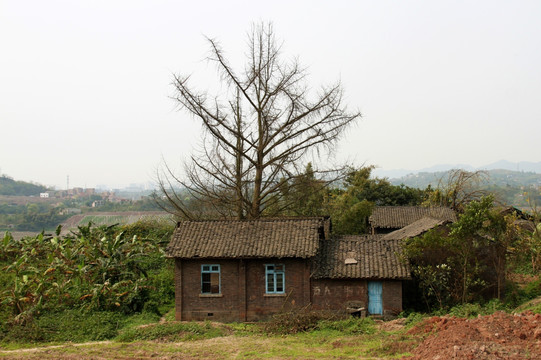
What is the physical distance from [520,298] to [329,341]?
336 inches

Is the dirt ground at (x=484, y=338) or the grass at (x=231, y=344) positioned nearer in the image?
the dirt ground at (x=484, y=338)

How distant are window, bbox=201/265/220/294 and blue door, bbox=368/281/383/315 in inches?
225

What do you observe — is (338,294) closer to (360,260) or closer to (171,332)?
(360,260)

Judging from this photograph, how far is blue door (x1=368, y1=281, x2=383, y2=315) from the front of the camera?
60.8 feet

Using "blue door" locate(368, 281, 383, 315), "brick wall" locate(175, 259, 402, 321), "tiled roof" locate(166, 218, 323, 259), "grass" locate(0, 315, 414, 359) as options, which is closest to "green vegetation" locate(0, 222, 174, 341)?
"grass" locate(0, 315, 414, 359)

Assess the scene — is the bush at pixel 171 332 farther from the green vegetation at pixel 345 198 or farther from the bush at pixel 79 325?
the green vegetation at pixel 345 198

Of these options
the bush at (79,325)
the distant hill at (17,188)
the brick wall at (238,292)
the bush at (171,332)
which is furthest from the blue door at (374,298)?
the distant hill at (17,188)

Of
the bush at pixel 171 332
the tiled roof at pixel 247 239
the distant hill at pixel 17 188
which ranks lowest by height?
the bush at pixel 171 332

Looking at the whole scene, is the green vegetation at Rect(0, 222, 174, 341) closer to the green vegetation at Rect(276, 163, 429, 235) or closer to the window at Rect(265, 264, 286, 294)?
the window at Rect(265, 264, 286, 294)

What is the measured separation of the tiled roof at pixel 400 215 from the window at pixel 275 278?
17.3 metres

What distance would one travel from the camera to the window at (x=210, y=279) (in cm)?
1967

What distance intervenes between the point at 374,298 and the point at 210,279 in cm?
619

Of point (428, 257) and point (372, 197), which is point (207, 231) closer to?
point (428, 257)

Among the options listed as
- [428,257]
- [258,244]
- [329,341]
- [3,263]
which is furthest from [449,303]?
[3,263]
